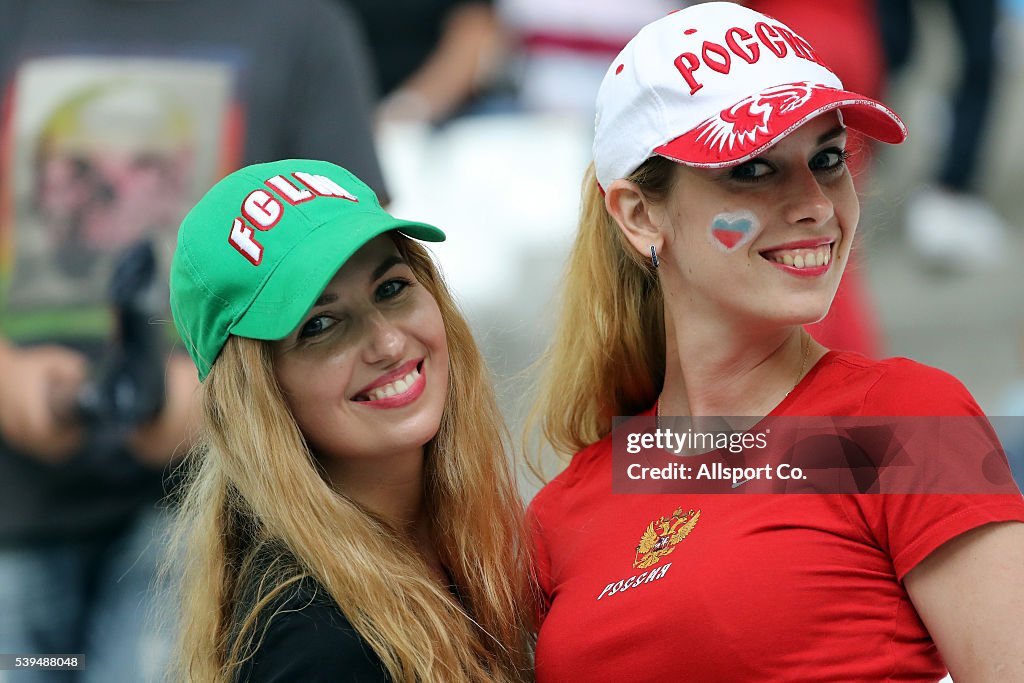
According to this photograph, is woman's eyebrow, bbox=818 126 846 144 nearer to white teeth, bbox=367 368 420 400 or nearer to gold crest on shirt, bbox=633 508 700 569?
gold crest on shirt, bbox=633 508 700 569

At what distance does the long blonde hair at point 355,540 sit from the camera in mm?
1886

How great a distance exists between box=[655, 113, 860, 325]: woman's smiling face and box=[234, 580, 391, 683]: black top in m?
0.71

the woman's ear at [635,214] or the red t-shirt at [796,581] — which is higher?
the woman's ear at [635,214]

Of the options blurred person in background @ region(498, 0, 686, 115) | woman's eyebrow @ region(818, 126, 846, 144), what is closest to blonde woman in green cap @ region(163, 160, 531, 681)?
woman's eyebrow @ region(818, 126, 846, 144)

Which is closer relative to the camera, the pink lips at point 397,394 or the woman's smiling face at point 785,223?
the woman's smiling face at point 785,223

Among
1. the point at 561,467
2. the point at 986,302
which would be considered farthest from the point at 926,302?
the point at 561,467

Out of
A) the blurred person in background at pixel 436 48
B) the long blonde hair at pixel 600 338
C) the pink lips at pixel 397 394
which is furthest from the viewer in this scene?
the blurred person in background at pixel 436 48

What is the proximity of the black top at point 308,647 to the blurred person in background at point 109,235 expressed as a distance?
123 cm

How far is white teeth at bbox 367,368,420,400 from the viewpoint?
2.00 meters

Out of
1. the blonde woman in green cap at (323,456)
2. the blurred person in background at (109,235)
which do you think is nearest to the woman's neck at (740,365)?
the blonde woman in green cap at (323,456)

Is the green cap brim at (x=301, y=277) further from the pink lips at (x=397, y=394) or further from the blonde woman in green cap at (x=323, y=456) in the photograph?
the pink lips at (x=397, y=394)

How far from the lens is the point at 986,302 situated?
512 centimetres

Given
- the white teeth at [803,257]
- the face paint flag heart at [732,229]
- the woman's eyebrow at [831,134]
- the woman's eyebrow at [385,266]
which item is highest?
the woman's eyebrow at [831,134]

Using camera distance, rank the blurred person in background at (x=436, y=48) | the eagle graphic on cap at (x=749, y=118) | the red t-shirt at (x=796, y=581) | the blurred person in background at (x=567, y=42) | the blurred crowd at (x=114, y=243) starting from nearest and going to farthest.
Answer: the red t-shirt at (x=796, y=581)
the eagle graphic on cap at (x=749, y=118)
the blurred crowd at (x=114, y=243)
the blurred person in background at (x=567, y=42)
the blurred person in background at (x=436, y=48)
